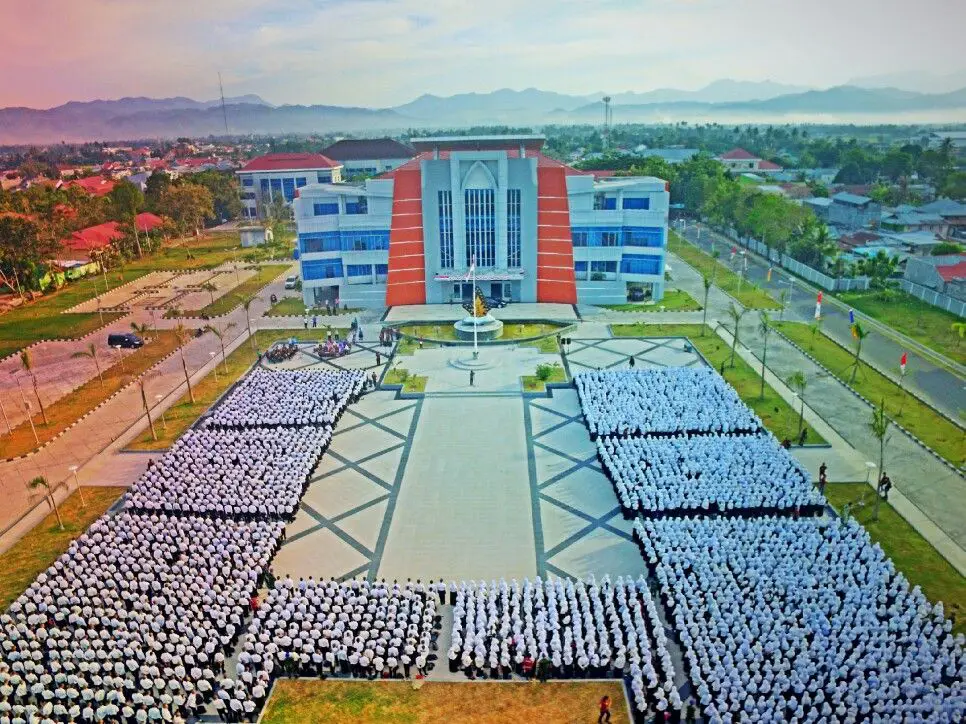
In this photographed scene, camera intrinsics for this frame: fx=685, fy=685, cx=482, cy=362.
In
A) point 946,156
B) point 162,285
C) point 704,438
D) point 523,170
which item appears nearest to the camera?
point 704,438

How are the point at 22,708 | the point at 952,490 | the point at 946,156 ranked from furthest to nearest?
1. the point at 946,156
2. the point at 952,490
3. the point at 22,708

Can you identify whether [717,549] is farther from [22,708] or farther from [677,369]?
[22,708]

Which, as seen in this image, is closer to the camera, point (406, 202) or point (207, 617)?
point (207, 617)

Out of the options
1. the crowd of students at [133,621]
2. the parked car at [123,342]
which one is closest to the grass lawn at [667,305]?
the parked car at [123,342]

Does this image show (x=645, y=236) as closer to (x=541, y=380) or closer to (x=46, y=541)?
(x=541, y=380)

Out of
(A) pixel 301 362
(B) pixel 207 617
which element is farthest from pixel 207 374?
(B) pixel 207 617

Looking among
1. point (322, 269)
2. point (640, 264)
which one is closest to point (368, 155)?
point (322, 269)
